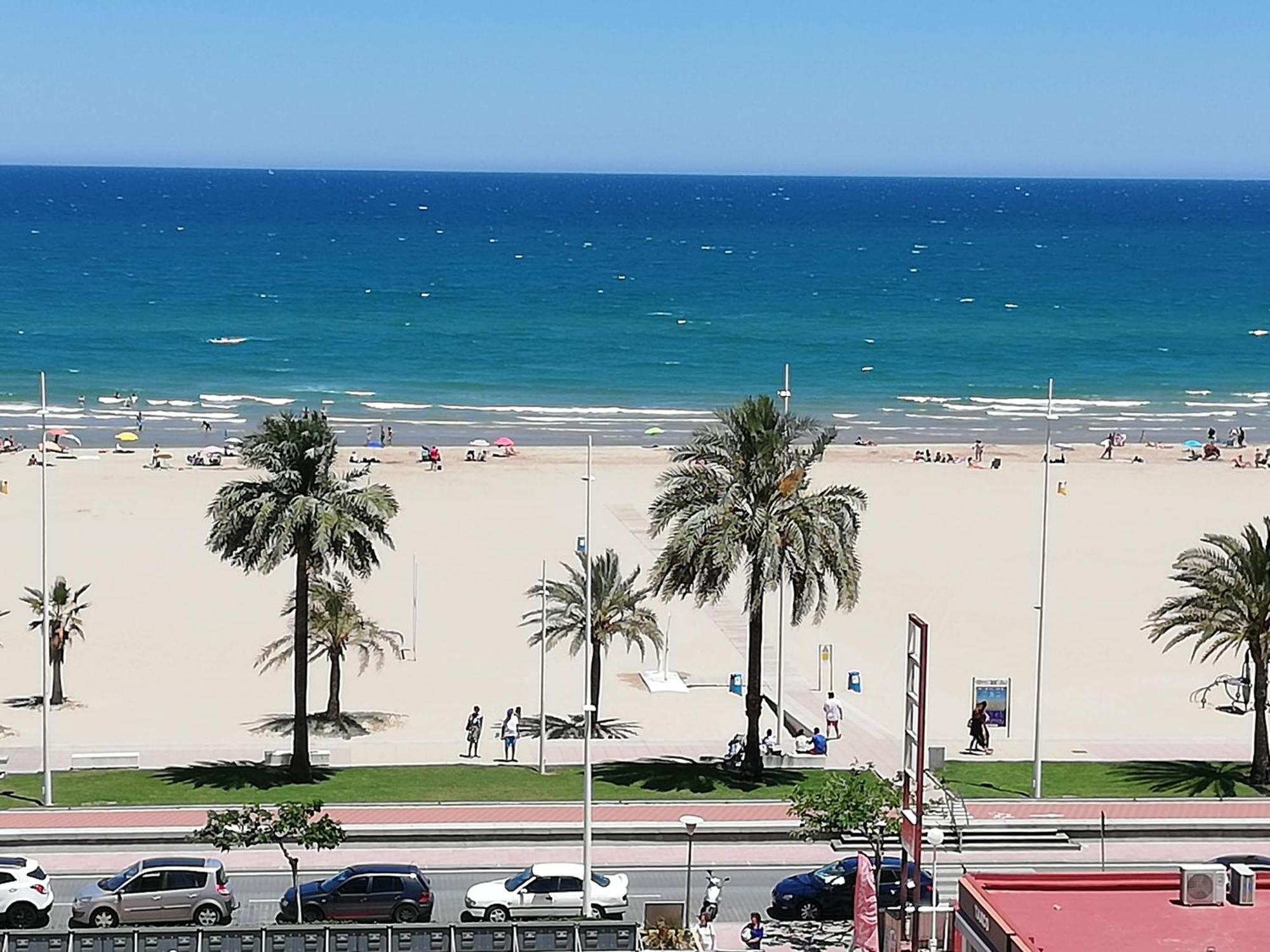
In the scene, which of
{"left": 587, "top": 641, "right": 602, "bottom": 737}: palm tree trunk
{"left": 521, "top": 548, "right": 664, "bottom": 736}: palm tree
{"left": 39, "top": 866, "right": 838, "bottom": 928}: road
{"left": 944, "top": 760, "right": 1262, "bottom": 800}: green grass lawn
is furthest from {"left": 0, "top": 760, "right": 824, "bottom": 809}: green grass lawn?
{"left": 39, "top": 866, "right": 838, "bottom": 928}: road

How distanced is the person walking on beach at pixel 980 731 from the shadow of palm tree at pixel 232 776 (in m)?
13.3

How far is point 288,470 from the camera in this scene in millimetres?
37781

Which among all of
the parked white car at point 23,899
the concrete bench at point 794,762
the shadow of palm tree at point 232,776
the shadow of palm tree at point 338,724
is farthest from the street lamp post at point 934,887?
the shadow of palm tree at point 338,724

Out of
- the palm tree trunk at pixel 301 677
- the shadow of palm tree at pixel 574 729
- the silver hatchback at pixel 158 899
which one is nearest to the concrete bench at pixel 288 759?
the palm tree trunk at pixel 301 677

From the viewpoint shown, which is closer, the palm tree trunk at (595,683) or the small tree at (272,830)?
the small tree at (272,830)

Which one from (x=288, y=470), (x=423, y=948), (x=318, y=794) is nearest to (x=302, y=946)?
(x=423, y=948)

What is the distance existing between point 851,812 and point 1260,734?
1200cm

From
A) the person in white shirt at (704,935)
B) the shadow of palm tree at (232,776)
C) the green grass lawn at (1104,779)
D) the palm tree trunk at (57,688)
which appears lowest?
the person in white shirt at (704,935)

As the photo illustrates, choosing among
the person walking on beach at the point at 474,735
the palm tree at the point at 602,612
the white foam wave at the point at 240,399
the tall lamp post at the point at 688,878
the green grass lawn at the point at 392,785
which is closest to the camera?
the tall lamp post at the point at 688,878

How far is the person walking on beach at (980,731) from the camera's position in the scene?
1634 inches

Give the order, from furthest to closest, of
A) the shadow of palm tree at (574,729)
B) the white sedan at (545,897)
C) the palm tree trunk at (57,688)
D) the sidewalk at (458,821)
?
the palm tree trunk at (57,688) → the shadow of palm tree at (574,729) → the sidewalk at (458,821) → the white sedan at (545,897)

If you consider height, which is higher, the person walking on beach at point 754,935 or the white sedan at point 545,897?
the white sedan at point 545,897

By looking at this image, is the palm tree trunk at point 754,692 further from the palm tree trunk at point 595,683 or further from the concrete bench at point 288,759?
the concrete bench at point 288,759

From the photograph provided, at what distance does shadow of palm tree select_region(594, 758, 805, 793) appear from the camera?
37.8 metres
